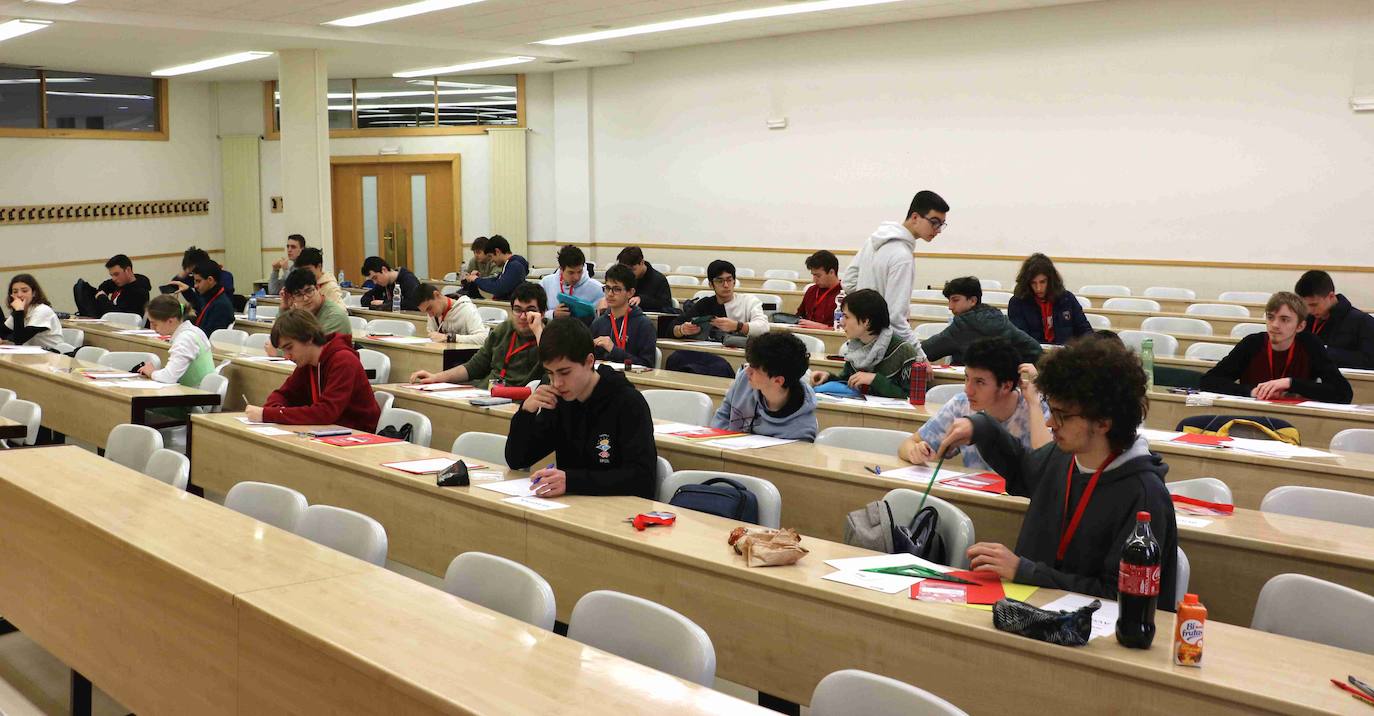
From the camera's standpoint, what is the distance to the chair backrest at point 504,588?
2753mm

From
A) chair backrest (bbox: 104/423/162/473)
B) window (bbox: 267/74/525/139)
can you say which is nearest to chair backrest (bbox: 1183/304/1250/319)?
chair backrest (bbox: 104/423/162/473)

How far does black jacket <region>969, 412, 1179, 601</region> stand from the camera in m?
2.84

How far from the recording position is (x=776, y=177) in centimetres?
1373

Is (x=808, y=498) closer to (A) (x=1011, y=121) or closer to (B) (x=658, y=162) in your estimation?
(A) (x=1011, y=121)

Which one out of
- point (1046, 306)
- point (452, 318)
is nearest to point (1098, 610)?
point (1046, 306)

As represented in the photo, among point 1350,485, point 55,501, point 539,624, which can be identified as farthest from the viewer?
point 1350,485

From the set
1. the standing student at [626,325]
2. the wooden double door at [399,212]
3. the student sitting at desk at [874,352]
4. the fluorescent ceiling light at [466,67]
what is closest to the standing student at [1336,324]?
the student sitting at desk at [874,352]

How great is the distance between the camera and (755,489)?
3.90 metres

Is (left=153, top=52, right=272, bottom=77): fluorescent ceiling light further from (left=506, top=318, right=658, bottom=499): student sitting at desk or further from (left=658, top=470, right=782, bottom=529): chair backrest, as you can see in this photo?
(left=658, top=470, right=782, bottom=529): chair backrest

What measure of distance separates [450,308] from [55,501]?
16.3 ft

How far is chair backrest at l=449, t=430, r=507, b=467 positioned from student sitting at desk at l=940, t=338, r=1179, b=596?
7.29ft

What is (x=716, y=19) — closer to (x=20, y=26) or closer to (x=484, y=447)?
(x=20, y=26)

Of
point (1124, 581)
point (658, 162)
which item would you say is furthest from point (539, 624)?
point (658, 162)

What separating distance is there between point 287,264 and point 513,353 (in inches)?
270
